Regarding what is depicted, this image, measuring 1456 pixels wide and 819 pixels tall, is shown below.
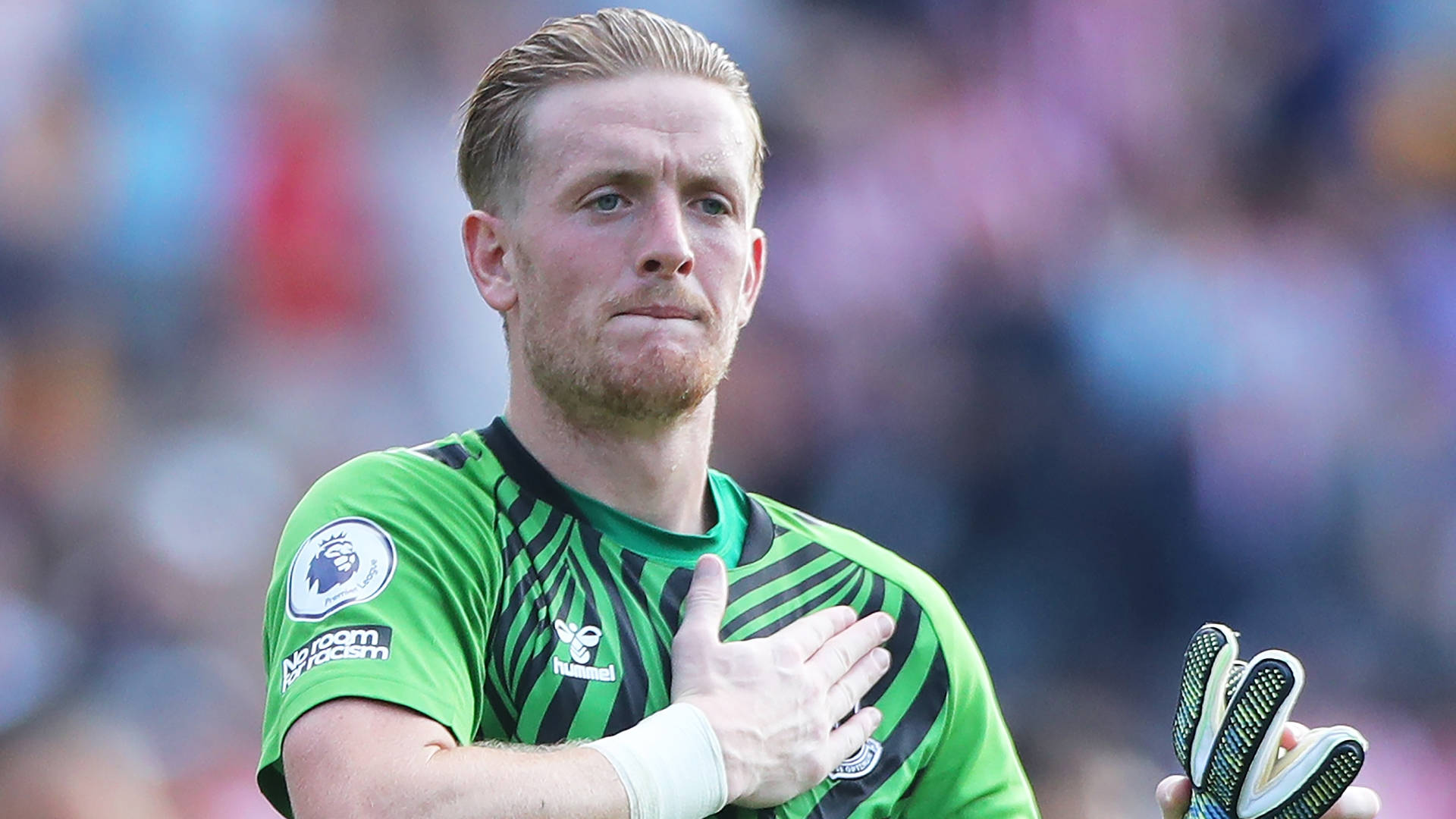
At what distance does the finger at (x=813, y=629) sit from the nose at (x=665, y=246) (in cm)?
70

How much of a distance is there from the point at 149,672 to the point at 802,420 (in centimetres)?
266

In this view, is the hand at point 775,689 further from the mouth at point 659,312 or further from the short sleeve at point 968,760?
the mouth at point 659,312

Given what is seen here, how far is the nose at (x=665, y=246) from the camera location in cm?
307

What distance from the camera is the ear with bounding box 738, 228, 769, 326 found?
340cm

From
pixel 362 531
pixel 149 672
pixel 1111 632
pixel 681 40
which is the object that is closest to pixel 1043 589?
pixel 1111 632

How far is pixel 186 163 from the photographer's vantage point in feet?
19.7

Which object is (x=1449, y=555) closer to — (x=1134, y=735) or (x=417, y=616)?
(x=1134, y=735)

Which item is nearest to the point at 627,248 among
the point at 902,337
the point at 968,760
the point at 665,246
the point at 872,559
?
the point at 665,246

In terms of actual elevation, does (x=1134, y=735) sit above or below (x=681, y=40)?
below

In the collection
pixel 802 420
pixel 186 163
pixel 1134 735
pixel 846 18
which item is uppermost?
pixel 846 18

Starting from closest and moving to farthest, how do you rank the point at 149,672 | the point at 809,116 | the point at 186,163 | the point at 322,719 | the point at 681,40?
the point at 322,719 < the point at 681,40 < the point at 149,672 < the point at 186,163 < the point at 809,116

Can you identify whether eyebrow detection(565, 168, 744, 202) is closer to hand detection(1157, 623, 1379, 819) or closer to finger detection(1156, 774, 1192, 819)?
hand detection(1157, 623, 1379, 819)

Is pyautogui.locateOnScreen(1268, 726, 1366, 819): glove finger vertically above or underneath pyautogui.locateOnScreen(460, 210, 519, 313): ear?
underneath

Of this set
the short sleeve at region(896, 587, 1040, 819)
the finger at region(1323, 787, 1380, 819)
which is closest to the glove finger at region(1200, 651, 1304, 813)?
the finger at region(1323, 787, 1380, 819)
